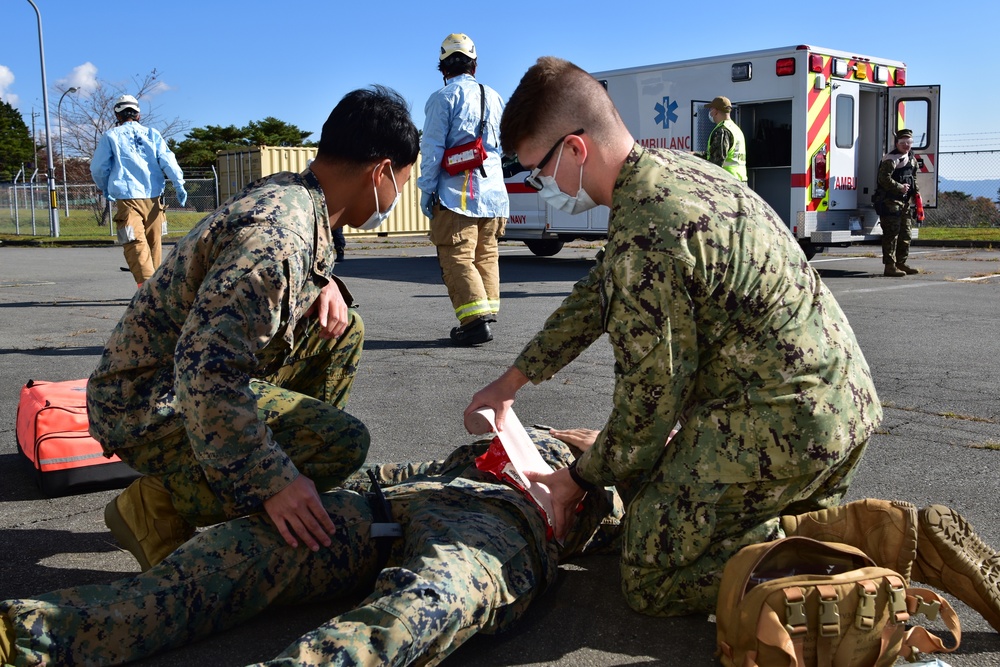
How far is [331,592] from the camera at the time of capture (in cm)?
265

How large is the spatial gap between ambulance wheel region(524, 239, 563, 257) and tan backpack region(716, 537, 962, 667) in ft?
45.1

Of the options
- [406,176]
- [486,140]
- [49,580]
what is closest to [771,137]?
[486,140]

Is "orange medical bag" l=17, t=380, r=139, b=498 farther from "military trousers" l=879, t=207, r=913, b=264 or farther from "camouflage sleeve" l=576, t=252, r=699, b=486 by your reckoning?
"military trousers" l=879, t=207, r=913, b=264

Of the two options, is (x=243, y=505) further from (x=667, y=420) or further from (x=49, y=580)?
(x=667, y=420)

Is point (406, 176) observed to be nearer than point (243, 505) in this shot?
No

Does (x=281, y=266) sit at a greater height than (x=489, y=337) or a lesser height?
greater

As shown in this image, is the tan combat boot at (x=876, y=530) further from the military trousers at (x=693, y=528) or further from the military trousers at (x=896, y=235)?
the military trousers at (x=896, y=235)

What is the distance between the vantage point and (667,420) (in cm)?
253

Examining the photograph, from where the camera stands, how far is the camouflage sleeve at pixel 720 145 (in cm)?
988

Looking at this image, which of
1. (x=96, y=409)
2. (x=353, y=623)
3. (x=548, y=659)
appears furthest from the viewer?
(x=96, y=409)

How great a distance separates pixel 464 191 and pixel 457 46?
1115 mm

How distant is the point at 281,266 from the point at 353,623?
3.07 feet

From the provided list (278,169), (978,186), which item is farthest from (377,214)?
(278,169)

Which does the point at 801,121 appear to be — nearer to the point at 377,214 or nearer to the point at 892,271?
the point at 892,271
